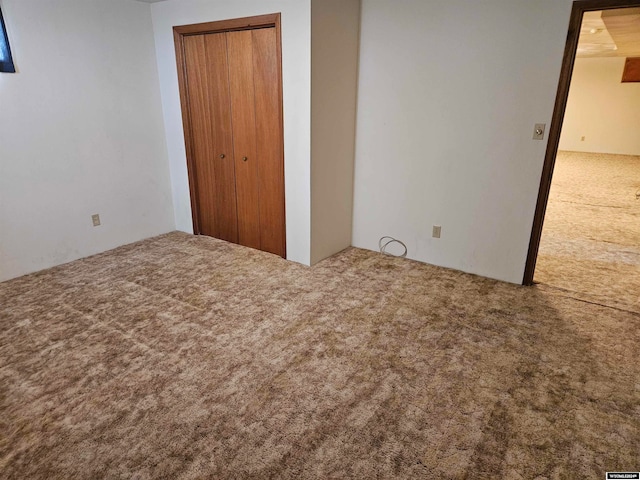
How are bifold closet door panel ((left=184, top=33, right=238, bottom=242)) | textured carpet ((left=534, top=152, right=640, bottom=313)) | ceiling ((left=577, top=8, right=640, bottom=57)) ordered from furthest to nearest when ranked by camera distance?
1. ceiling ((left=577, top=8, right=640, bottom=57))
2. bifold closet door panel ((left=184, top=33, right=238, bottom=242))
3. textured carpet ((left=534, top=152, right=640, bottom=313))

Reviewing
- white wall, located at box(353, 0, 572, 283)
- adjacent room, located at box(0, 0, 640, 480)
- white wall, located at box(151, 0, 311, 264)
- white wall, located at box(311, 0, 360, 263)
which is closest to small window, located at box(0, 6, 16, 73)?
adjacent room, located at box(0, 0, 640, 480)

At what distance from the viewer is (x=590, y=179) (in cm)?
690

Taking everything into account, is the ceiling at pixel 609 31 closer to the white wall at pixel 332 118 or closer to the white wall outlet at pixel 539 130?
the white wall outlet at pixel 539 130

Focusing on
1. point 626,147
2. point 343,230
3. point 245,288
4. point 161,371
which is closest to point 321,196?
point 343,230

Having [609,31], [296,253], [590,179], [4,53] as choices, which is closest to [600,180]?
[590,179]

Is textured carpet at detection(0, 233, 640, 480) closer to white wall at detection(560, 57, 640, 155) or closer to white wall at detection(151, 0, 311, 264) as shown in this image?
white wall at detection(151, 0, 311, 264)

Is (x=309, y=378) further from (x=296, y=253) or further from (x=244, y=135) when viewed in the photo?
(x=244, y=135)

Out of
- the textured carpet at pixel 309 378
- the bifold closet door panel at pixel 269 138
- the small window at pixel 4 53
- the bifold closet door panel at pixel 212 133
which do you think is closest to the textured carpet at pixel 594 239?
the textured carpet at pixel 309 378

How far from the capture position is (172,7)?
Answer: 11.8ft

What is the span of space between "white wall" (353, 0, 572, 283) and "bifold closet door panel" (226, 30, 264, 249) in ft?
3.18

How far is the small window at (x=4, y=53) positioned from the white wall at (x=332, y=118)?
2253 mm

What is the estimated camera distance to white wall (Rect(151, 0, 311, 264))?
118 inches

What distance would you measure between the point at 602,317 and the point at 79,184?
168 inches

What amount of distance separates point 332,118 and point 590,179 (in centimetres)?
580
